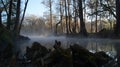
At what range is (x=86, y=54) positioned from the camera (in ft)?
29.5

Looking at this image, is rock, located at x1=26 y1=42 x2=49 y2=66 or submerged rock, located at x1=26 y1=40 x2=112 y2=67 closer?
submerged rock, located at x1=26 y1=40 x2=112 y2=67

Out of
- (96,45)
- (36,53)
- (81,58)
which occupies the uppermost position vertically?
(81,58)

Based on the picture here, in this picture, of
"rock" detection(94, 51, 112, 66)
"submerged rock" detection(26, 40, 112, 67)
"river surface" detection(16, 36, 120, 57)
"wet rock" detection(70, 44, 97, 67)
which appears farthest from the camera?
"river surface" detection(16, 36, 120, 57)

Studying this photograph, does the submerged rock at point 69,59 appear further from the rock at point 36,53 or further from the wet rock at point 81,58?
the rock at point 36,53

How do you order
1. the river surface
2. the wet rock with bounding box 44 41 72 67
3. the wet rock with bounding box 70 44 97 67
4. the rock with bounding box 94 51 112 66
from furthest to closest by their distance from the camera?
the river surface
the rock with bounding box 94 51 112 66
the wet rock with bounding box 70 44 97 67
the wet rock with bounding box 44 41 72 67

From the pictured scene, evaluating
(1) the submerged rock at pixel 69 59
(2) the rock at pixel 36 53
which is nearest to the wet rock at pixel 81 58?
(1) the submerged rock at pixel 69 59

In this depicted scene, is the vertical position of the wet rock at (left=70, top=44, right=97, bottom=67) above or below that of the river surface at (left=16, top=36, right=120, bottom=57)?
above

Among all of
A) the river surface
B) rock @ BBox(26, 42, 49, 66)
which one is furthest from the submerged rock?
the river surface

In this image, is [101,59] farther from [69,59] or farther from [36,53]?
[36,53]

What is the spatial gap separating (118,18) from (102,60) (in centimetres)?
1671

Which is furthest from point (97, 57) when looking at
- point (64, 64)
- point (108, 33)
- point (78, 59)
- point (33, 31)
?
point (33, 31)

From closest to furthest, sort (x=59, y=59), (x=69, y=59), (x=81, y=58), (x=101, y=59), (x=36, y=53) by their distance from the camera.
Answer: (x=69, y=59) < (x=59, y=59) < (x=81, y=58) < (x=101, y=59) < (x=36, y=53)

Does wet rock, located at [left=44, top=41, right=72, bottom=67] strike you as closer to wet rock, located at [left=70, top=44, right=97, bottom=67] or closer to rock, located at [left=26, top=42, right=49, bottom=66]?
wet rock, located at [left=70, top=44, right=97, bottom=67]

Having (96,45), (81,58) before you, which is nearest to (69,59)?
(81,58)
